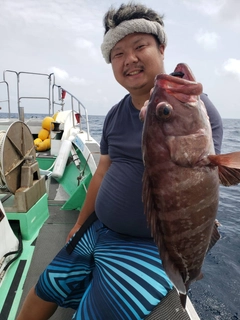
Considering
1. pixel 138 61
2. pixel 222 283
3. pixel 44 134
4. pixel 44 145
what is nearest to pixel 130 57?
pixel 138 61

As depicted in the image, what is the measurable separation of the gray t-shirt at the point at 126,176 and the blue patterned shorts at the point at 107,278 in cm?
10

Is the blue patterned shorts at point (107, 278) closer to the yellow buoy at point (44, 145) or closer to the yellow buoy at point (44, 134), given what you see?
the yellow buoy at point (44, 145)

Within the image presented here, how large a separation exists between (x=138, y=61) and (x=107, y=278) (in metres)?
1.32

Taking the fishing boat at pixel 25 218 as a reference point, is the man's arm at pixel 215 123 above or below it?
above

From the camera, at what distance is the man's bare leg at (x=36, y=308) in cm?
190

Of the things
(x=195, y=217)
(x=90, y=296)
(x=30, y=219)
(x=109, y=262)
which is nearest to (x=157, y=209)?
(x=195, y=217)

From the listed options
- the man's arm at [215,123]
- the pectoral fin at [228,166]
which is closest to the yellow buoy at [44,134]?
the man's arm at [215,123]

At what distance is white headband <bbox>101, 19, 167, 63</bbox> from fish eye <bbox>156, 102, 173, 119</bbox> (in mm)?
685

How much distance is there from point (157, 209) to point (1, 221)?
7.57 feet

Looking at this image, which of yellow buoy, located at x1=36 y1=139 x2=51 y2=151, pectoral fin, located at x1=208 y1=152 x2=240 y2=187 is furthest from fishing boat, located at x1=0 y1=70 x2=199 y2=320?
yellow buoy, located at x1=36 y1=139 x2=51 y2=151

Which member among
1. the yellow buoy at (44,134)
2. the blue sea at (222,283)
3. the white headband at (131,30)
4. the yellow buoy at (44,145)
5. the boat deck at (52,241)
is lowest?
the blue sea at (222,283)

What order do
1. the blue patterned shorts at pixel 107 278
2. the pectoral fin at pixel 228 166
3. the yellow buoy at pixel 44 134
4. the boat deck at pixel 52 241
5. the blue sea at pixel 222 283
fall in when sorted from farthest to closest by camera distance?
the yellow buoy at pixel 44 134 < the blue sea at pixel 222 283 < the boat deck at pixel 52 241 < the blue patterned shorts at pixel 107 278 < the pectoral fin at pixel 228 166

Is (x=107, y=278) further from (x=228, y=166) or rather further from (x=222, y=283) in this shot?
(x=222, y=283)

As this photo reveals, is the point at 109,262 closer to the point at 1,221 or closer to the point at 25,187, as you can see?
the point at 1,221
